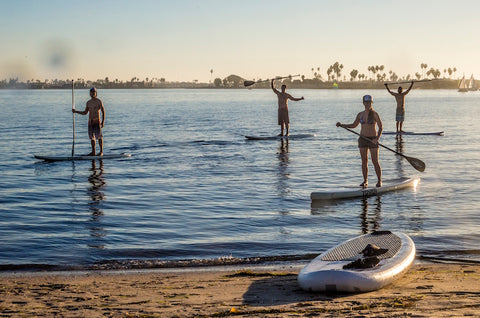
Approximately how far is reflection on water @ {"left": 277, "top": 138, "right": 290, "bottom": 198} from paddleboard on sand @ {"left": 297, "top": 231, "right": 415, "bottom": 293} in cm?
681

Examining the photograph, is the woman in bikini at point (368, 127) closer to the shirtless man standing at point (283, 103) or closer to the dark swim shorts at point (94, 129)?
the dark swim shorts at point (94, 129)

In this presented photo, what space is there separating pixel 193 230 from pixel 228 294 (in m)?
4.54

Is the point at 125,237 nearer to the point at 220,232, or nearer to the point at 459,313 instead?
the point at 220,232

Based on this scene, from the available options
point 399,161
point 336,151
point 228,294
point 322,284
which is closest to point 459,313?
point 322,284

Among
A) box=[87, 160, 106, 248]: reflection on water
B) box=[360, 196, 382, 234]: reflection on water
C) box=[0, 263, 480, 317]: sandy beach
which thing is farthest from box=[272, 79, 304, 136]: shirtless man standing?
box=[0, 263, 480, 317]: sandy beach

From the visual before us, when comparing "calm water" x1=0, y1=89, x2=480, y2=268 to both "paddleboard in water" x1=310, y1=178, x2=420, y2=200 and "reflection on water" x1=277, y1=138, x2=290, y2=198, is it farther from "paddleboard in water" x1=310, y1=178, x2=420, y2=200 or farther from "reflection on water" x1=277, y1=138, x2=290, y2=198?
"paddleboard in water" x1=310, y1=178, x2=420, y2=200

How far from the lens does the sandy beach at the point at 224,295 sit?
6.90m

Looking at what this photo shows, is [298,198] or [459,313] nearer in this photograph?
[459,313]

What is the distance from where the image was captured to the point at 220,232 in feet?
39.4

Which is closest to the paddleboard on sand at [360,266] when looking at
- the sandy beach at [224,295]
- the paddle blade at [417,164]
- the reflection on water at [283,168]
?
the sandy beach at [224,295]

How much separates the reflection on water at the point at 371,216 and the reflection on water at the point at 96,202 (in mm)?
4904

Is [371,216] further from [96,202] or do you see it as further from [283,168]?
[283,168]

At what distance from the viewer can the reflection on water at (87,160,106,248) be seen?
38.9 ft

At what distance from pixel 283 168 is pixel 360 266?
13.2 metres
